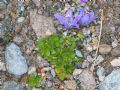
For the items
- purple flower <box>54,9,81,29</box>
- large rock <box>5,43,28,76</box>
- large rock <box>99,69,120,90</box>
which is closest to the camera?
large rock <box>99,69,120,90</box>

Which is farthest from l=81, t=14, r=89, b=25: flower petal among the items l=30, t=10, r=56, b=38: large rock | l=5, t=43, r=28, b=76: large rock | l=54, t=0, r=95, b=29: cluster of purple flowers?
l=5, t=43, r=28, b=76: large rock

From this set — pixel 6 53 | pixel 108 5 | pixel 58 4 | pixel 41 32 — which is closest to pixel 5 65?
pixel 6 53

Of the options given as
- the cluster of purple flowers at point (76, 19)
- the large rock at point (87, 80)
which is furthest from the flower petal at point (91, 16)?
the large rock at point (87, 80)

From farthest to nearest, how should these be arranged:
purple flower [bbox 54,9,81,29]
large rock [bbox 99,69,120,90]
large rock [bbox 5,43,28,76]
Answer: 1. purple flower [bbox 54,9,81,29]
2. large rock [bbox 5,43,28,76]
3. large rock [bbox 99,69,120,90]

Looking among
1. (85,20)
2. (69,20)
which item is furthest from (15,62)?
(85,20)

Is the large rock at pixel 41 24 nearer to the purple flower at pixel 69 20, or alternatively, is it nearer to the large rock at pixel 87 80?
the purple flower at pixel 69 20

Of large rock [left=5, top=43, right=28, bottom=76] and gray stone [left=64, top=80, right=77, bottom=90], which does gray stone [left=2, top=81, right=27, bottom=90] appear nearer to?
large rock [left=5, top=43, right=28, bottom=76]
